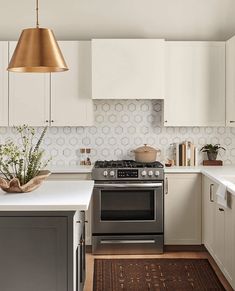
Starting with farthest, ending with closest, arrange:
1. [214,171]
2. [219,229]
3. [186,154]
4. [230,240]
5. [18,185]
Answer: [186,154] → [214,171] → [219,229] → [230,240] → [18,185]

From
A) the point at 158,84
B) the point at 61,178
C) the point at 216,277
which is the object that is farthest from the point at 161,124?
the point at 216,277

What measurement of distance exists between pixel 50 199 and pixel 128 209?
240 centimetres

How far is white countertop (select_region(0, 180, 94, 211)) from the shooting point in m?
3.16

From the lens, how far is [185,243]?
18.8 feet

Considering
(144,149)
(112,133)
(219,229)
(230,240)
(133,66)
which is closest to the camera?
(230,240)

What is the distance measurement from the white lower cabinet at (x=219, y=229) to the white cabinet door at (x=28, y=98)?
1.97 m

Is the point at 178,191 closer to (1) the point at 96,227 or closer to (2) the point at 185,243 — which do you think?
(2) the point at 185,243

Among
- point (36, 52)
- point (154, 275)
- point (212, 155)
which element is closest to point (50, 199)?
point (36, 52)

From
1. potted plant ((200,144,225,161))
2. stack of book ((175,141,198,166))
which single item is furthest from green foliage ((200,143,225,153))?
stack of book ((175,141,198,166))

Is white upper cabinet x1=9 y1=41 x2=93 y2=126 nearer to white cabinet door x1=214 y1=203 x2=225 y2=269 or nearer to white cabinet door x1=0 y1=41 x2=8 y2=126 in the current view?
white cabinet door x1=0 y1=41 x2=8 y2=126

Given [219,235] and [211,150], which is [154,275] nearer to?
[219,235]

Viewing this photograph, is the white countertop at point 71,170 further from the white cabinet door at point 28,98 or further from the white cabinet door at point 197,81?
the white cabinet door at point 197,81

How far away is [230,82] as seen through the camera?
5.72 meters

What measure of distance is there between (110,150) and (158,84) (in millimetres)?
1040
